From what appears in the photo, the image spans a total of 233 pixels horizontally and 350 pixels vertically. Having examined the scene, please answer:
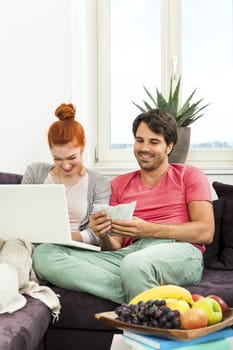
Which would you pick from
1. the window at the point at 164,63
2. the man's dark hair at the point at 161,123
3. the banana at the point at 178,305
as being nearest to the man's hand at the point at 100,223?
the man's dark hair at the point at 161,123

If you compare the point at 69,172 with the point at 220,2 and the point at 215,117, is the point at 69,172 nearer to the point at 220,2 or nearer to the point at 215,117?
the point at 215,117

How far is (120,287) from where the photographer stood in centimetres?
217

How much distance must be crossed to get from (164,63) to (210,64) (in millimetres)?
316

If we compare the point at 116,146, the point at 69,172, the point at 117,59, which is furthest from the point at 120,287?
the point at 117,59

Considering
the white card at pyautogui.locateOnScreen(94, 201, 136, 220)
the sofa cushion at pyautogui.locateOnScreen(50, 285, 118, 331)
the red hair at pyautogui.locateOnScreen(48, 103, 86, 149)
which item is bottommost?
the sofa cushion at pyautogui.locateOnScreen(50, 285, 118, 331)

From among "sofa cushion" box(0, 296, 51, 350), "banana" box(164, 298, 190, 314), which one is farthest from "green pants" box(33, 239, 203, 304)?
"banana" box(164, 298, 190, 314)

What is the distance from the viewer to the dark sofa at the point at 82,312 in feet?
5.62

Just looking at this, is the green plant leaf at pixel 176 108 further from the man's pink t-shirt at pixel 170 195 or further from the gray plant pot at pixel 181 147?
the man's pink t-shirt at pixel 170 195

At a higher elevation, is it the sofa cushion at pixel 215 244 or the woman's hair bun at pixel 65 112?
the woman's hair bun at pixel 65 112

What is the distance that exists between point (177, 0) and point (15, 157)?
64.2 inches

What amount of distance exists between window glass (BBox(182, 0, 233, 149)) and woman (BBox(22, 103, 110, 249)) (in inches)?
57.0

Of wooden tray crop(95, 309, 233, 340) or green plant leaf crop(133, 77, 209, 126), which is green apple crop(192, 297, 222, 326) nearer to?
wooden tray crop(95, 309, 233, 340)

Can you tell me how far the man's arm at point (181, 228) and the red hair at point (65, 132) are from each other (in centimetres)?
49

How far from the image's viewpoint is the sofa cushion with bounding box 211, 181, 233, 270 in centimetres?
262
